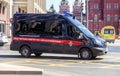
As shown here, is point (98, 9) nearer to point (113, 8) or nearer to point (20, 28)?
point (113, 8)

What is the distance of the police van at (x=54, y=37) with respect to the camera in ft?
70.8

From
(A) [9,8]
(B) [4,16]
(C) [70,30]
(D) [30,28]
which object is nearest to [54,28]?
(C) [70,30]

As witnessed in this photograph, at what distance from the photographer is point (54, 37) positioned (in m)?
22.1

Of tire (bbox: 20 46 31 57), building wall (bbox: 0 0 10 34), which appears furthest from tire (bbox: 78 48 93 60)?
building wall (bbox: 0 0 10 34)

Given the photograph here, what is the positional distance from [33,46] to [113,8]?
106 metres

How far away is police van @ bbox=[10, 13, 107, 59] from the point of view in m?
21.6

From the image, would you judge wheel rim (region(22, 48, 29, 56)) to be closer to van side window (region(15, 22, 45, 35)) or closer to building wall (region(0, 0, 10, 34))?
van side window (region(15, 22, 45, 35))

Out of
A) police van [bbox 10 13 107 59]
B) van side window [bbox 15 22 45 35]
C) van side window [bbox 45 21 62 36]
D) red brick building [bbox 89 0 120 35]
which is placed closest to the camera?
police van [bbox 10 13 107 59]

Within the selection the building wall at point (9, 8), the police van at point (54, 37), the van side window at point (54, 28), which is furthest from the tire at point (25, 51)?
the building wall at point (9, 8)

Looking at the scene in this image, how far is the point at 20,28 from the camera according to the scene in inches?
907

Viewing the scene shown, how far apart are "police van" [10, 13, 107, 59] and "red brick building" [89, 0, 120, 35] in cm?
10190

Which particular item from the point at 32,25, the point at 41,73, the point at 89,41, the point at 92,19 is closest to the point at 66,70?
the point at 41,73

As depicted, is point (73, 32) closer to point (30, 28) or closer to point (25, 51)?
point (30, 28)

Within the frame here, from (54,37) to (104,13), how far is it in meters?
105
